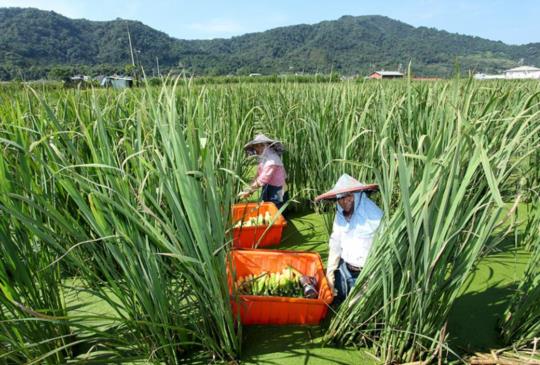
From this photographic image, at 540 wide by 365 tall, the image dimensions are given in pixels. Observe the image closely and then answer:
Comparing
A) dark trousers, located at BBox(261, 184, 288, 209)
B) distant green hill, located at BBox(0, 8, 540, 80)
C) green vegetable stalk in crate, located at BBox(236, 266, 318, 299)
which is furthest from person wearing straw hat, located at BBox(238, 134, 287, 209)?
distant green hill, located at BBox(0, 8, 540, 80)

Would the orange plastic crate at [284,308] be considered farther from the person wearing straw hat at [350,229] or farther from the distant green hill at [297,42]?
the distant green hill at [297,42]

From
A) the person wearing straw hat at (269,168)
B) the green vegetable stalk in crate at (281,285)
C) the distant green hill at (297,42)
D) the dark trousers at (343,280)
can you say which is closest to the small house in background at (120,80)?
the person wearing straw hat at (269,168)

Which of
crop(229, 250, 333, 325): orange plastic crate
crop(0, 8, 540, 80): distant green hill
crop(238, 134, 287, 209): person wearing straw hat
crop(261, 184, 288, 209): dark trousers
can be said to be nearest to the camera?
crop(229, 250, 333, 325): orange plastic crate

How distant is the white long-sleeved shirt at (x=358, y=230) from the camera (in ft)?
5.91

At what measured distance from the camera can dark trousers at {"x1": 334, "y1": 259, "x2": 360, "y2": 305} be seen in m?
1.92

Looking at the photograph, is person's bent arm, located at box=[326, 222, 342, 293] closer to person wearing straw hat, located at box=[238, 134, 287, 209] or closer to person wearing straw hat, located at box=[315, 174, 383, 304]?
person wearing straw hat, located at box=[315, 174, 383, 304]

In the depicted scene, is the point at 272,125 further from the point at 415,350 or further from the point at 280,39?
the point at 280,39

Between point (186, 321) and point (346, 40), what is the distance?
11180cm

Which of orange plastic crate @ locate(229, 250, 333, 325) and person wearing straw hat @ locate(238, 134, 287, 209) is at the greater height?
person wearing straw hat @ locate(238, 134, 287, 209)

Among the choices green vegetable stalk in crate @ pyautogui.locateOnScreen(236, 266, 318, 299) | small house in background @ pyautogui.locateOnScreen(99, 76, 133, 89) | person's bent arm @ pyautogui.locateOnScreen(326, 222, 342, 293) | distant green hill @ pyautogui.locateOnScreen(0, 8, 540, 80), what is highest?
distant green hill @ pyautogui.locateOnScreen(0, 8, 540, 80)

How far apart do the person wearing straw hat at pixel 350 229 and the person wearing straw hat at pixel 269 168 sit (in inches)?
45.6

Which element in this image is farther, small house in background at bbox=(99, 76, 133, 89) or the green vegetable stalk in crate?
small house in background at bbox=(99, 76, 133, 89)

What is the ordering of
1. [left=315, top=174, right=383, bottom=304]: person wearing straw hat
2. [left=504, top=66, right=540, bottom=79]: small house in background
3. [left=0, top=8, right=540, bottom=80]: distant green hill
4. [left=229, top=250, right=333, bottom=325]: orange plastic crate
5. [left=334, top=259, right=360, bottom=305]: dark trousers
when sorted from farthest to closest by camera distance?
[left=0, top=8, right=540, bottom=80]: distant green hill < [left=504, top=66, right=540, bottom=79]: small house in background < [left=334, top=259, right=360, bottom=305]: dark trousers < [left=315, top=174, right=383, bottom=304]: person wearing straw hat < [left=229, top=250, right=333, bottom=325]: orange plastic crate

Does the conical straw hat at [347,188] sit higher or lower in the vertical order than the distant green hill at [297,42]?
lower
